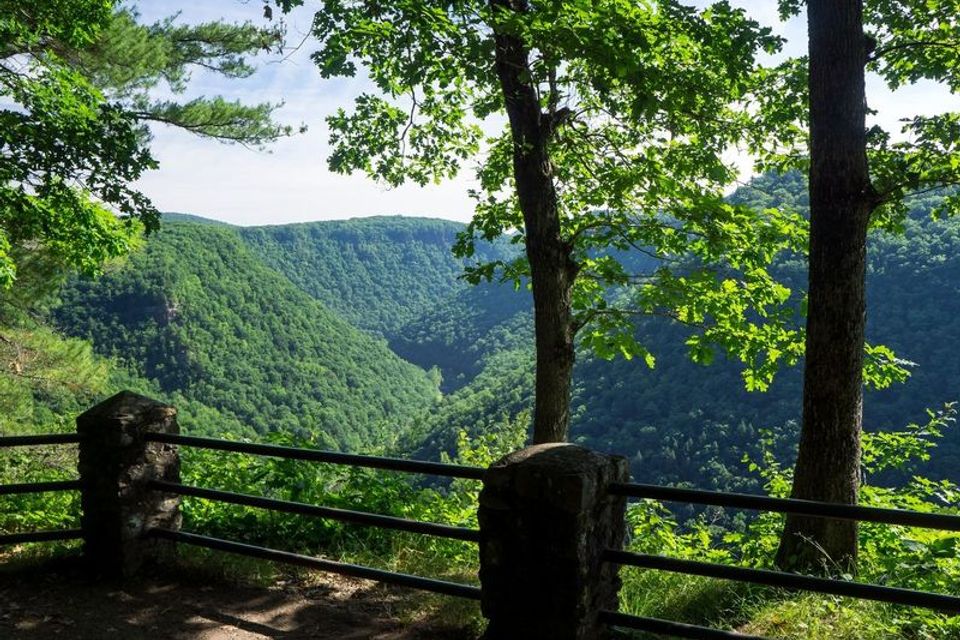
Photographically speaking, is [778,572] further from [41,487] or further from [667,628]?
[41,487]

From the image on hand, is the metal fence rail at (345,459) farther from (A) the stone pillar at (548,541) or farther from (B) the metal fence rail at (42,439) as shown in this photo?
(B) the metal fence rail at (42,439)

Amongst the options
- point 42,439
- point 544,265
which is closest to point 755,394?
point 544,265

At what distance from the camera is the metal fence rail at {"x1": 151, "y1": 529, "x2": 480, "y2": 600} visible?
3.71 m

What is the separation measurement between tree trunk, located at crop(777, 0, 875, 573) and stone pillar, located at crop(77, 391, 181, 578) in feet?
13.8

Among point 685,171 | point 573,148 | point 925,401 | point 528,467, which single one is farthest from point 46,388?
point 925,401

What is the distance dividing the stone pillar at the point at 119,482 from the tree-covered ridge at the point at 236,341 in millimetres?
78835

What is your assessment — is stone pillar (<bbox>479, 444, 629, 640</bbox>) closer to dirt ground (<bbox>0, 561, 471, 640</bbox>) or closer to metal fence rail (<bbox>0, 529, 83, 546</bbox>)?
dirt ground (<bbox>0, 561, 471, 640</bbox>)

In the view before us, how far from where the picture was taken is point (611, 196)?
8773mm

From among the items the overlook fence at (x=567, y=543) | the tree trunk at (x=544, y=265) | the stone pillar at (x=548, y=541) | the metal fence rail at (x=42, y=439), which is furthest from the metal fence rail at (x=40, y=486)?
the tree trunk at (x=544, y=265)

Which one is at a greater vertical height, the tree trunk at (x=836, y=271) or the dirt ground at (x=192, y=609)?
the tree trunk at (x=836, y=271)

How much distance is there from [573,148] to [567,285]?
2.19 m

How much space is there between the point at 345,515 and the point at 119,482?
1609 millimetres

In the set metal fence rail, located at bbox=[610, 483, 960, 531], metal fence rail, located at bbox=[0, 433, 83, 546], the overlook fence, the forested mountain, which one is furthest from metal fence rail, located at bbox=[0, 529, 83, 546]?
metal fence rail, located at bbox=[610, 483, 960, 531]

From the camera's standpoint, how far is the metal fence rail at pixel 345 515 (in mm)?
3697
